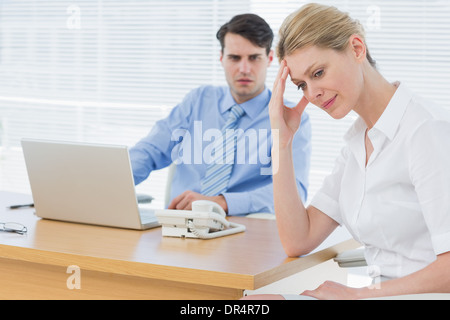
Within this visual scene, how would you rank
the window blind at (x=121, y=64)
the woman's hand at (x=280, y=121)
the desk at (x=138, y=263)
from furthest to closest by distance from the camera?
the window blind at (x=121, y=64) → the woman's hand at (x=280, y=121) → the desk at (x=138, y=263)

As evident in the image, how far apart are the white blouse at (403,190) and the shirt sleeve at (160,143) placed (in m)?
1.29

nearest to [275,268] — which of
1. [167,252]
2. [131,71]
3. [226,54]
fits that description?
[167,252]

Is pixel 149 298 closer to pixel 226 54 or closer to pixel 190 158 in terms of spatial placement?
pixel 190 158

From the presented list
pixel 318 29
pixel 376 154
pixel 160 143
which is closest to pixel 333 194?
pixel 376 154

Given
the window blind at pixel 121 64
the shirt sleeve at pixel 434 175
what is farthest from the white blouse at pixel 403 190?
the window blind at pixel 121 64

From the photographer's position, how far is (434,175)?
142cm

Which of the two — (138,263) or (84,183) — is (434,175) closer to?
(138,263)

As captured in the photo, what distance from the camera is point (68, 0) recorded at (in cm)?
477

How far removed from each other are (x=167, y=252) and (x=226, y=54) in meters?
1.40

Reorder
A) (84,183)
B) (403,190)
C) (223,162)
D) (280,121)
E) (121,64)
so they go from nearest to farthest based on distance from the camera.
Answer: (403,190) → (280,121) → (84,183) → (223,162) → (121,64)

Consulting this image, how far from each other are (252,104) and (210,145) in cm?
27

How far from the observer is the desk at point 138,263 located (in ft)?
4.99

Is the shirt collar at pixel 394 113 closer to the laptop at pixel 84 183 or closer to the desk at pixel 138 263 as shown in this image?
the desk at pixel 138 263

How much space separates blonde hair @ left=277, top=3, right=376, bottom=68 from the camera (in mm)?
1576
